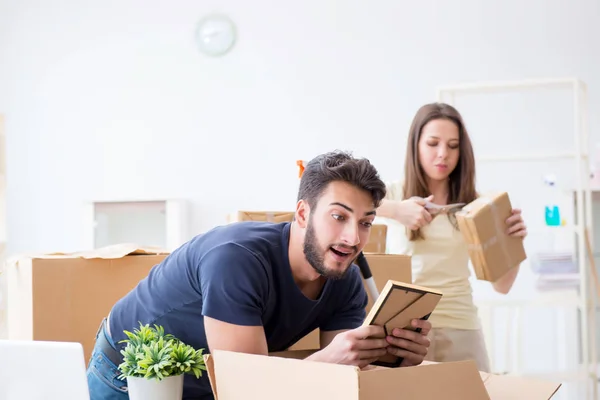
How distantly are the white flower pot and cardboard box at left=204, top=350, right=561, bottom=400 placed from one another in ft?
0.24

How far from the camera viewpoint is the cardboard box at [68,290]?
6.56 ft

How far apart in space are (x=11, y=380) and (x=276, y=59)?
317cm

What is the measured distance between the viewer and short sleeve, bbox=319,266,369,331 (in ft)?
5.54

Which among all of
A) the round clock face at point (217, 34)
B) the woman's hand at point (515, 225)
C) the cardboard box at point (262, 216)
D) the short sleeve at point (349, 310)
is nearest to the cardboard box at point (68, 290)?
the cardboard box at point (262, 216)

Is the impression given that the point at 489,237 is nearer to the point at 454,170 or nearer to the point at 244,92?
the point at 454,170

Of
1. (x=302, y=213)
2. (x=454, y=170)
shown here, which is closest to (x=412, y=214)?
(x=454, y=170)

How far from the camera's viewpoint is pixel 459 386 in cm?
125

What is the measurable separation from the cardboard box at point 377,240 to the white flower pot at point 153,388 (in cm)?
114

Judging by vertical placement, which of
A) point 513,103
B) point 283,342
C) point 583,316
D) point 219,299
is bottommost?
point 583,316

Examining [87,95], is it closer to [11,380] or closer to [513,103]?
[513,103]

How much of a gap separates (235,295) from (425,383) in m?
0.38

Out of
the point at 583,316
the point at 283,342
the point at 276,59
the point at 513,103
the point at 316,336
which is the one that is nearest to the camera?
the point at 283,342

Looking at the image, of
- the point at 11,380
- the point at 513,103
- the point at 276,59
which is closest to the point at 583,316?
the point at 513,103

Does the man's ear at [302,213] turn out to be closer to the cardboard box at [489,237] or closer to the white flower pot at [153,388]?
the white flower pot at [153,388]
